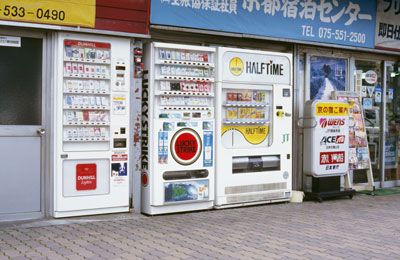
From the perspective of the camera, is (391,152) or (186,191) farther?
(391,152)

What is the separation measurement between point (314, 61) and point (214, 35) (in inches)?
96.1

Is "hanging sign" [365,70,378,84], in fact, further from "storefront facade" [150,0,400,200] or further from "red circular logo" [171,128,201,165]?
"red circular logo" [171,128,201,165]

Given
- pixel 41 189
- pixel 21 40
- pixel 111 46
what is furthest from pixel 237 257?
pixel 21 40

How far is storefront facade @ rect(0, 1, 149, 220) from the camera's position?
6609 mm

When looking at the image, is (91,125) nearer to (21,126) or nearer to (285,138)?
(21,126)

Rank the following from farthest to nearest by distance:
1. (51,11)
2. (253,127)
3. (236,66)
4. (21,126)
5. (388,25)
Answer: (388,25) → (253,127) → (236,66) → (21,126) → (51,11)

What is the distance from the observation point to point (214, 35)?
830 centimetres

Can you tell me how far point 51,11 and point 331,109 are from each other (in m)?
5.00

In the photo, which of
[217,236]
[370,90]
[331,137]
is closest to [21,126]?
[217,236]

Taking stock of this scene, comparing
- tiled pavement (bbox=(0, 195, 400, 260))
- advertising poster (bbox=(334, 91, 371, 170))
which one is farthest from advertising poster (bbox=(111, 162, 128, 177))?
advertising poster (bbox=(334, 91, 371, 170))

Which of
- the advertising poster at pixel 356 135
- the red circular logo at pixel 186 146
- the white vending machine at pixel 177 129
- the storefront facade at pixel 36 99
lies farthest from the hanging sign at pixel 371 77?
the storefront facade at pixel 36 99

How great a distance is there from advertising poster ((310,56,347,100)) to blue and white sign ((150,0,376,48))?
46cm

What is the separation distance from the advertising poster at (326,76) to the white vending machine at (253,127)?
1277 mm

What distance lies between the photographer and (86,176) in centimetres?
699
